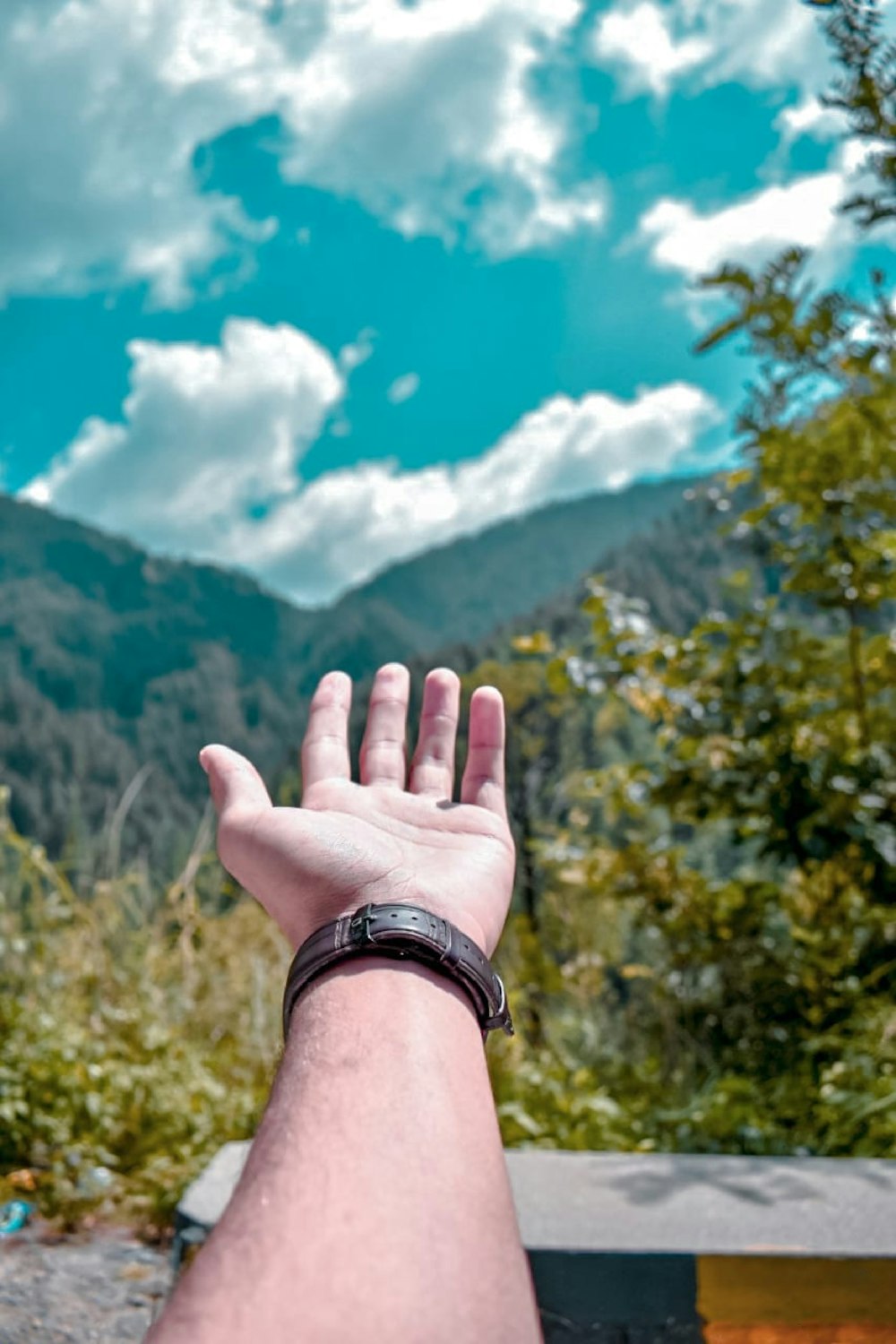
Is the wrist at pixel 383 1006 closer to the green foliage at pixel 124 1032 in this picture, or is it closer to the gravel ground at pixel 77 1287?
the gravel ground at pixel 77 1287

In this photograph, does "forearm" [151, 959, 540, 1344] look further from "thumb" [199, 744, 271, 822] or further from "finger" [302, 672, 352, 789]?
"finger" [302, 672, 352, 789]

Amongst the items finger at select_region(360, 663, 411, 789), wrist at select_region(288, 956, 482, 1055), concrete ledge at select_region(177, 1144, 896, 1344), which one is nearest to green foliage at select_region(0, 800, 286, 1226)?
concrete ledge at select_region(177, 1144, 896, 1344)

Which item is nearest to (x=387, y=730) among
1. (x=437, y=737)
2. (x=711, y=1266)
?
(x=437, y=737)

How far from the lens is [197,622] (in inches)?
5999

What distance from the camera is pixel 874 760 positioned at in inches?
111

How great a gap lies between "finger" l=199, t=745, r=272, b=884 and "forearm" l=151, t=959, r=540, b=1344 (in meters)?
0.31

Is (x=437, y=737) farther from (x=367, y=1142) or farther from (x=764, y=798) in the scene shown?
(x=764, y=798)

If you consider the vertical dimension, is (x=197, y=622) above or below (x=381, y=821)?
above

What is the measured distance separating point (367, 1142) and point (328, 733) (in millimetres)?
733

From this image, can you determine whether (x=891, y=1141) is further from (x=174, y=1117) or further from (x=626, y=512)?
(x=626, y=512)

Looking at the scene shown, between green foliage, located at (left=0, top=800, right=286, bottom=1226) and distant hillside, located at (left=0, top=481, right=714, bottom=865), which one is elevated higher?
distant hillside, located at (left=0, top=481, right=714, bottom=865)

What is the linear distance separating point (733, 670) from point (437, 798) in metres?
1.81

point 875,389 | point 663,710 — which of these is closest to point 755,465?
point 875,389

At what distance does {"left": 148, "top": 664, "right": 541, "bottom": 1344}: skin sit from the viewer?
2.05 feet
